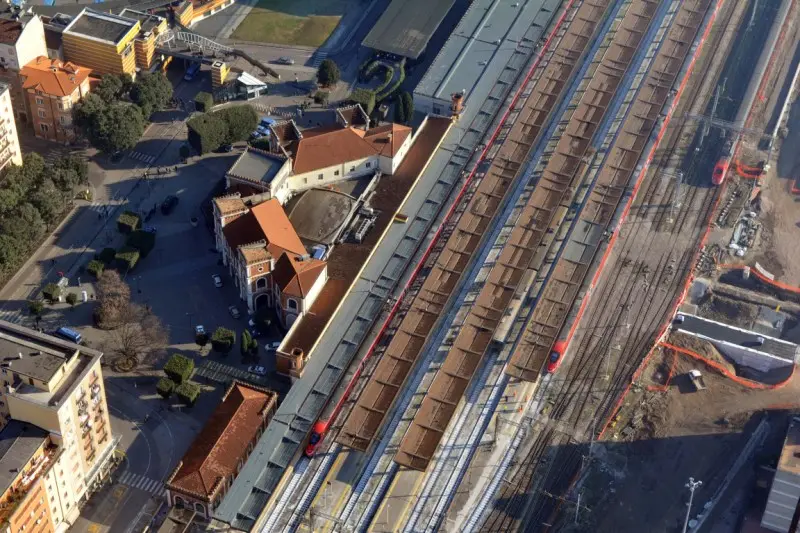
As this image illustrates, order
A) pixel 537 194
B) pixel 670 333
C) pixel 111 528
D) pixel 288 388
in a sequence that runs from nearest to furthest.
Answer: pixel 111 528 < pixel 288 388 < pixel 670 333 < pixel 537 194

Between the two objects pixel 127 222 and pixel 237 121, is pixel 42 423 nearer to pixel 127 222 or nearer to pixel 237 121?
pixel 127 222

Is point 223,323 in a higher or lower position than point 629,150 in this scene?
lower

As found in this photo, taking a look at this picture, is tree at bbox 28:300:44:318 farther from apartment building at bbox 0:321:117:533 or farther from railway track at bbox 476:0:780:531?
railway track at bbox 476:0:780:531

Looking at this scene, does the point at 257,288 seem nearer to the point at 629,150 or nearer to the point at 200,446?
the point at 200,446

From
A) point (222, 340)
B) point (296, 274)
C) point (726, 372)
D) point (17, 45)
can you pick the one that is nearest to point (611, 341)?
point (726, 372)

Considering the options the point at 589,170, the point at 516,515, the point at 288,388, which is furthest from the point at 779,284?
the point at 288,388

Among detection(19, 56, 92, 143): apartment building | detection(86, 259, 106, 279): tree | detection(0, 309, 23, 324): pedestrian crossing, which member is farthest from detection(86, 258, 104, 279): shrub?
detection(19, 56, 92, 143): apartment building

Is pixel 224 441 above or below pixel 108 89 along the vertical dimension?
below
